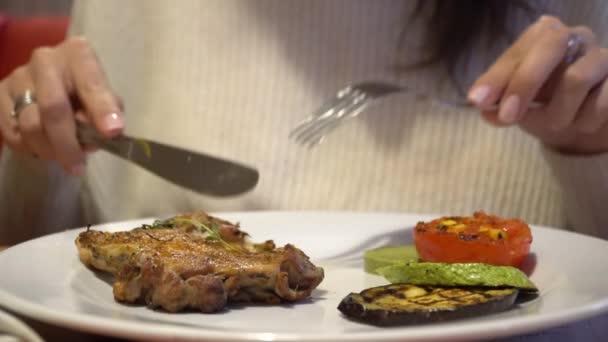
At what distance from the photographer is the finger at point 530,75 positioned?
1.17 m

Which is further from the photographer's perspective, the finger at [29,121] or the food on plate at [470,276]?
the finger at [29,121]

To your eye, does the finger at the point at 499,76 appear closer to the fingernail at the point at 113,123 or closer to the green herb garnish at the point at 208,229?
the green herb garnish at the point at 208,229

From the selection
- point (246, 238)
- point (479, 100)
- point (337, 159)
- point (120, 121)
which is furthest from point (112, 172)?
point (479, 100)

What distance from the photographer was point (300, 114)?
1.92 m

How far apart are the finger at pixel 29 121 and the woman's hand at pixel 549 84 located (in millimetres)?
845

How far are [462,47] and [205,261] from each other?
1251 millimetres

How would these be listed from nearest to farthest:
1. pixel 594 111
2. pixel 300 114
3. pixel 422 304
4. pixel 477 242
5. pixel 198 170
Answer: pixel 422 304
pixel 477 242
pixel 198 170
pixel 594 111
pixel 300 114

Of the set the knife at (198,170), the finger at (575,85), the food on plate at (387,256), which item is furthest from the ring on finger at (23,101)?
the finger at (575,85)

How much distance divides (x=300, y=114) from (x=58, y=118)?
0.77 metres

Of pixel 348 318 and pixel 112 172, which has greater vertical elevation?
pixel 348 318

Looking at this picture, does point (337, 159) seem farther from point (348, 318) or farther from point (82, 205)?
point (348, 318)

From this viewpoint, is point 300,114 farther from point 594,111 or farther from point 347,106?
point 594,111

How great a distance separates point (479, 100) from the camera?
1159 millimetres

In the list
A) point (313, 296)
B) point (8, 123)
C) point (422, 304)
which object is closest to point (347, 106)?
point (313, 296)
